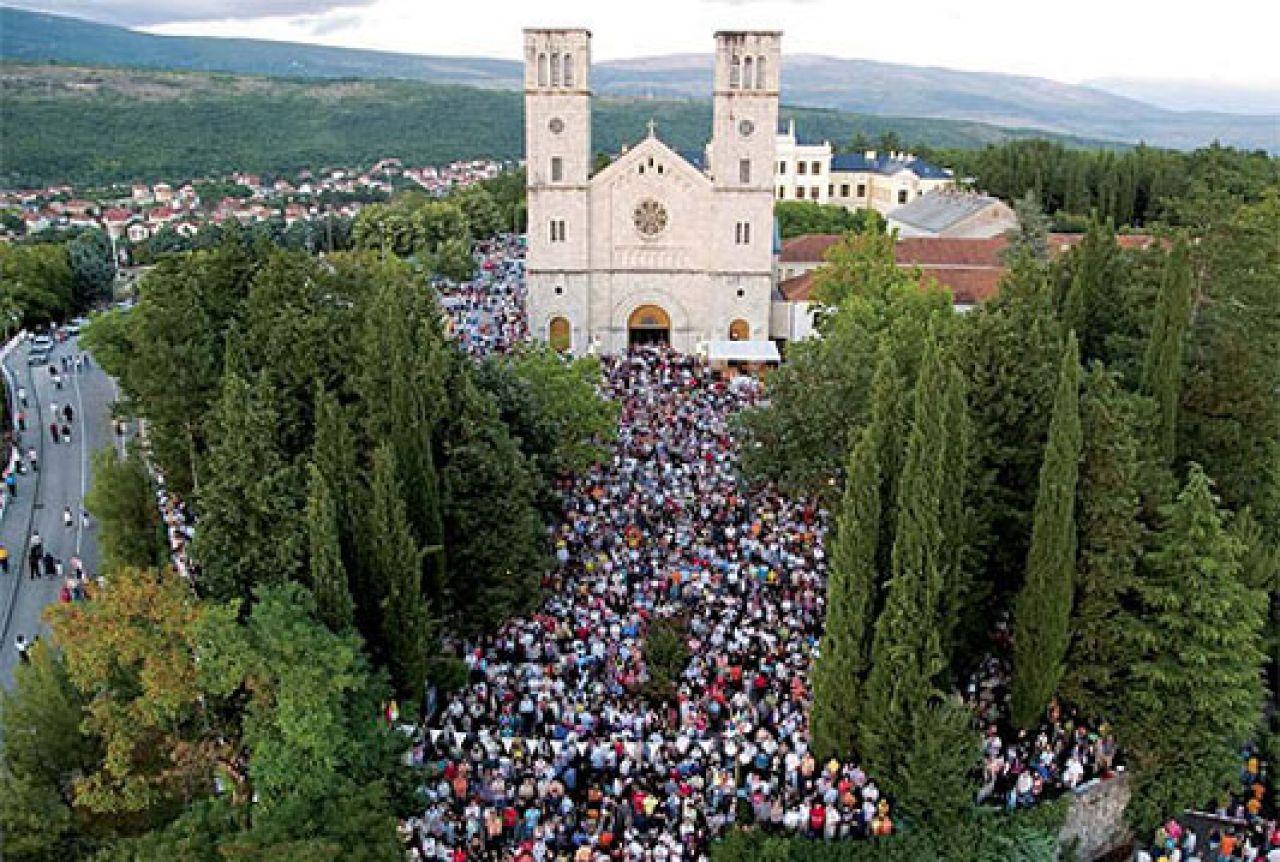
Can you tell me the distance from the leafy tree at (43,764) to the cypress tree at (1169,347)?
21.9m

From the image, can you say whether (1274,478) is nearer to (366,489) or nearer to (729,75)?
(366,489)

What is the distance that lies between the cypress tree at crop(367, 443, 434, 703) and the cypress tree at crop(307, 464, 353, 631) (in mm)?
1130

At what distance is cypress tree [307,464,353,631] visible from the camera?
18.3 metres

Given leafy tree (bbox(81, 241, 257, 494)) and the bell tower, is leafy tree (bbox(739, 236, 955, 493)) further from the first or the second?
the bell tower

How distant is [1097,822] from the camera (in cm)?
2028

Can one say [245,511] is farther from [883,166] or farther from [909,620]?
[883,166]

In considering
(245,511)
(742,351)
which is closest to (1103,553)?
(245,511)

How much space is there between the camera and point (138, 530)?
85.8 ft

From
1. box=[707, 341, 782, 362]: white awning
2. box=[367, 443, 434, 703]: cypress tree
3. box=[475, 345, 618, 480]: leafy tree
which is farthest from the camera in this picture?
box=[707, 341, 782, 362]: white awning

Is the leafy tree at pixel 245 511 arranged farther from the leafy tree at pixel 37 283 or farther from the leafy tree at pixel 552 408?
the leafy tree at pixel 37 283

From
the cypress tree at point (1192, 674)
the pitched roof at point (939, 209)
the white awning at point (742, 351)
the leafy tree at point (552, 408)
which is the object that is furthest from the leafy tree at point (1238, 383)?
the pitched roof at point (939, 209)

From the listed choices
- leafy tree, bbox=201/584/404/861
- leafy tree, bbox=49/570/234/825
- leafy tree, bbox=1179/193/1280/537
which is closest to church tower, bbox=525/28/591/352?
leafy tree, bbox=1179/193/1280/537

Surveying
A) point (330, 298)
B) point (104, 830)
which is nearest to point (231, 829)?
point (104, 830)

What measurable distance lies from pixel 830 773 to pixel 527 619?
7537 millimetres
